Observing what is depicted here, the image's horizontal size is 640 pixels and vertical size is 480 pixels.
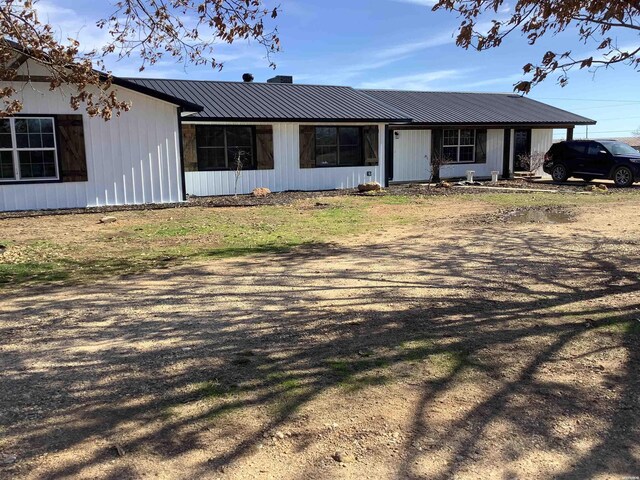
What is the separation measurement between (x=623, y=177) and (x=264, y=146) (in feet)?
42.9

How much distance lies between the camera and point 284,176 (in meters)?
19.3

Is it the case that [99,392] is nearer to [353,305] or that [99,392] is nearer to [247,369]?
[247,369]

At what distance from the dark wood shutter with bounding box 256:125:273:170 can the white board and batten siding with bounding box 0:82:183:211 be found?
11.8ft

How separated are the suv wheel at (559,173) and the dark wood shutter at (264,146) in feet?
38.8

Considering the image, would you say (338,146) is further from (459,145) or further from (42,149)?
(42,149)

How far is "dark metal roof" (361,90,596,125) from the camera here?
23847 millimetres

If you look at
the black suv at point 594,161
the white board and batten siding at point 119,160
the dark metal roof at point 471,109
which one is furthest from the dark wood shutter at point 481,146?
the white board and batten siding at point 119,160

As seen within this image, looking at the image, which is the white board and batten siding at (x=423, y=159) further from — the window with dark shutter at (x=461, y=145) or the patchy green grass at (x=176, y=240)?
the patchy green grass at (x=176, y=240)

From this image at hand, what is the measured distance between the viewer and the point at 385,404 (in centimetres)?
345

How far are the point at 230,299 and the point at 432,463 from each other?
3499 millimetres

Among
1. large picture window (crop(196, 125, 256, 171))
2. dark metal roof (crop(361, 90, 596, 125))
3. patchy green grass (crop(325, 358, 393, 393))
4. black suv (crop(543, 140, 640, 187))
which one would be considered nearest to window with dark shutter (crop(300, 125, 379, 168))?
large picture window (crop(196, 125, 256, 171))

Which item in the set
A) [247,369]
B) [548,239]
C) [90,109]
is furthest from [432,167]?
[247,369]

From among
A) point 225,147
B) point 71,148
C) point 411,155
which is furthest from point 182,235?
point 411,155

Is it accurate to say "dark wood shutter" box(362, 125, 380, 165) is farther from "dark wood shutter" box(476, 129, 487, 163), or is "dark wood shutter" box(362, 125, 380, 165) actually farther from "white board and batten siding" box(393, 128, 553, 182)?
"dark wood shutter" box(476, 129, 487, 163)
